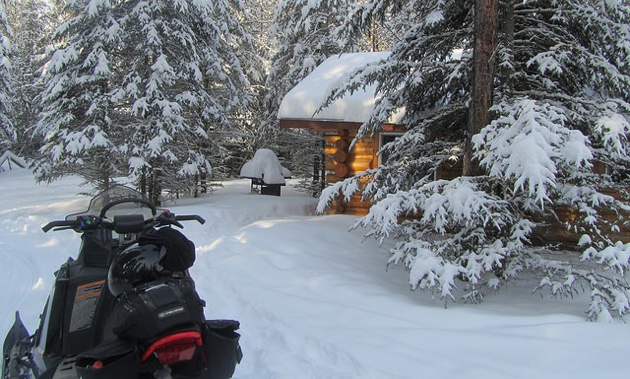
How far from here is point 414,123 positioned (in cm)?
798

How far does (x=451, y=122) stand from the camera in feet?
25.4

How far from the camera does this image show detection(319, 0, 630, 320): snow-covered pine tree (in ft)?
16.6

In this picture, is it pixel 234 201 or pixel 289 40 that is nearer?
pixel 234 201

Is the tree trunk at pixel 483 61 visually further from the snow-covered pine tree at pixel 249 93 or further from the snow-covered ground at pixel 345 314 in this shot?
the snow-covered pine tree at pixel 249 93

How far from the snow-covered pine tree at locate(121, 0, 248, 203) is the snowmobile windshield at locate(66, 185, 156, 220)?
26.5 ft

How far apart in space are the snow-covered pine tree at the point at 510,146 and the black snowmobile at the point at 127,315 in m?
3.19

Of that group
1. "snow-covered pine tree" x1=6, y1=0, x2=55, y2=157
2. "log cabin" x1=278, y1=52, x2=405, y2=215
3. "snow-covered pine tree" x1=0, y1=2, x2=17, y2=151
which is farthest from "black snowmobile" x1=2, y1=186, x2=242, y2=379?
"snow-covered pine tree" x1=6, y1=0, x2=55, y2=157

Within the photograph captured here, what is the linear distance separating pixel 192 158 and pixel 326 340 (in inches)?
379

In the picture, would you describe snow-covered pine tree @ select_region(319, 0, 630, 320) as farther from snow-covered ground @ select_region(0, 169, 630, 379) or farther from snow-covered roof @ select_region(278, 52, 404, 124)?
snow-covered roof @ select_region(278, 52, 404, 124)


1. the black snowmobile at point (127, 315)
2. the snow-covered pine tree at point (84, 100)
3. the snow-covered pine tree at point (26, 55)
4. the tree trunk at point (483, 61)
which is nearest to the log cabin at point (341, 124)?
the tree trunk at point (483, 61)

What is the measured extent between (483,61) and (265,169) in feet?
36.8

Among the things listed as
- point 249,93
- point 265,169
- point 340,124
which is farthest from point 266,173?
point 340,124

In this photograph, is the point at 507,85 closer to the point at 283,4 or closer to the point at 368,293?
the point at 368,293

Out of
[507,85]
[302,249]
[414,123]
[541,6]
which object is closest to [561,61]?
[507,85]
